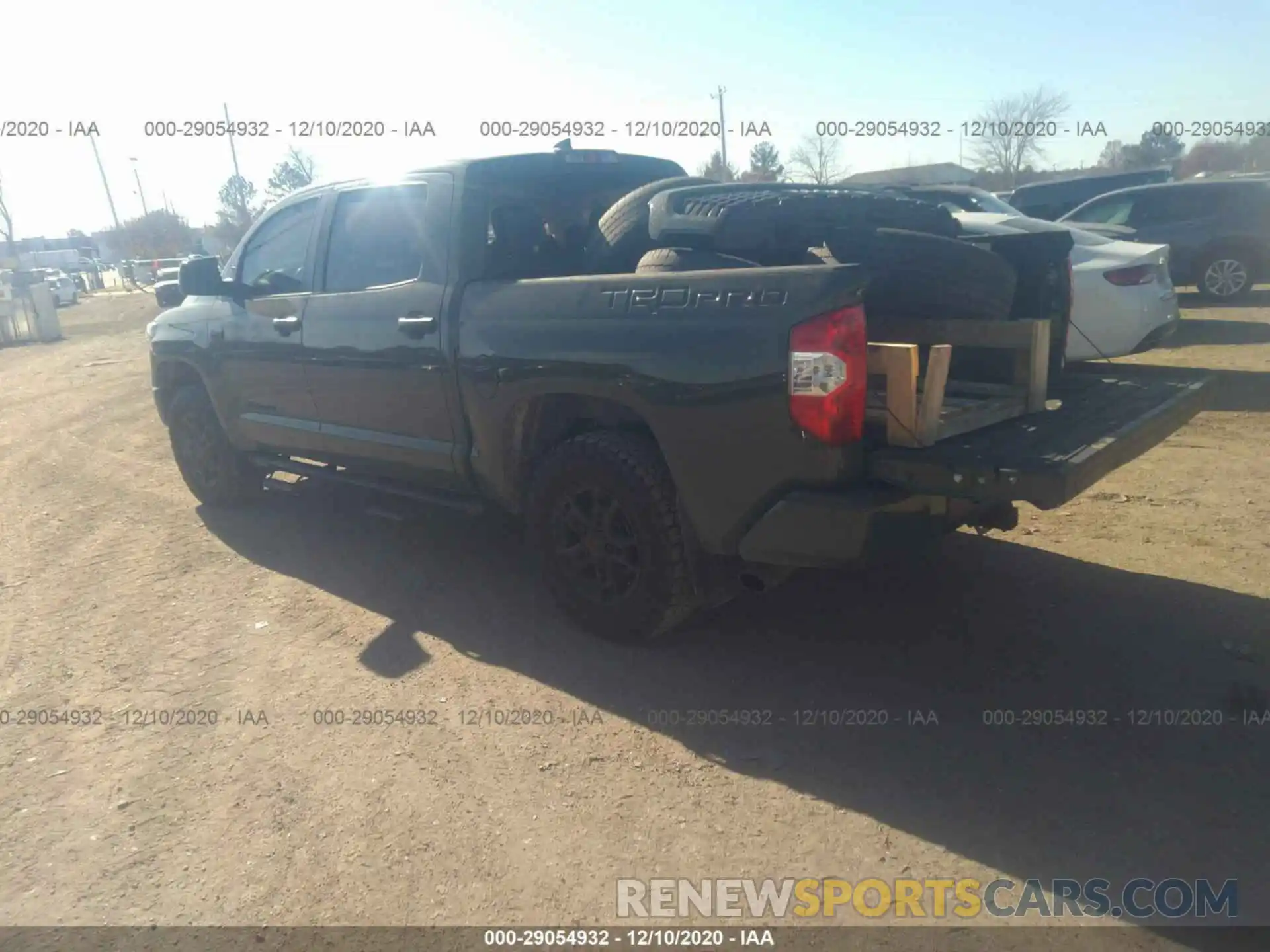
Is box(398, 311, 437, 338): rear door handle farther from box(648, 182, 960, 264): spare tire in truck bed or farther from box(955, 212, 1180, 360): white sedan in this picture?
box(955, 212, 1180, 360): white sedan

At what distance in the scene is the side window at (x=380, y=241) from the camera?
14.8 feet

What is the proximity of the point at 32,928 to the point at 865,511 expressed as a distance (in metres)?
2.72

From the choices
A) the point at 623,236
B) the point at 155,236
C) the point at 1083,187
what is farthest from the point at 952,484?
the point at 155,236

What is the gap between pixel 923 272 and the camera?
11.3 ft

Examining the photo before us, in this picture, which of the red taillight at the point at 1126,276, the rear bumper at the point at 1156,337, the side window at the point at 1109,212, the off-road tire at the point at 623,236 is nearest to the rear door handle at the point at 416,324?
the off-road tire at the point at 623,236

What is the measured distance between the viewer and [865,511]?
302cm

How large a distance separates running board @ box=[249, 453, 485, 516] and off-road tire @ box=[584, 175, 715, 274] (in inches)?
49.1

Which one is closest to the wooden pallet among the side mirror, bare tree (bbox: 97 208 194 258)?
the side mirror

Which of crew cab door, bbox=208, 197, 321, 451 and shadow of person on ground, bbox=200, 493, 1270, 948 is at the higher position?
crew cab door, bbox=208, 197, 321, 451

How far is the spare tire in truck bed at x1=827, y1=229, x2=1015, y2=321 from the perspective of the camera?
11.3 feet

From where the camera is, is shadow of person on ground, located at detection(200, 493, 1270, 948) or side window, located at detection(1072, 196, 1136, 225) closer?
shadow of person on ground, located at detection(200, 493, 1270, 948)

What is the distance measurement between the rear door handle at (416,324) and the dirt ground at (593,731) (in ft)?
4.37

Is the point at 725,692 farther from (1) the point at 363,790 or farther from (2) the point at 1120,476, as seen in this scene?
(2) the point at 1120,476

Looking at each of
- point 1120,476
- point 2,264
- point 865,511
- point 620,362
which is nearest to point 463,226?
point 620,362
